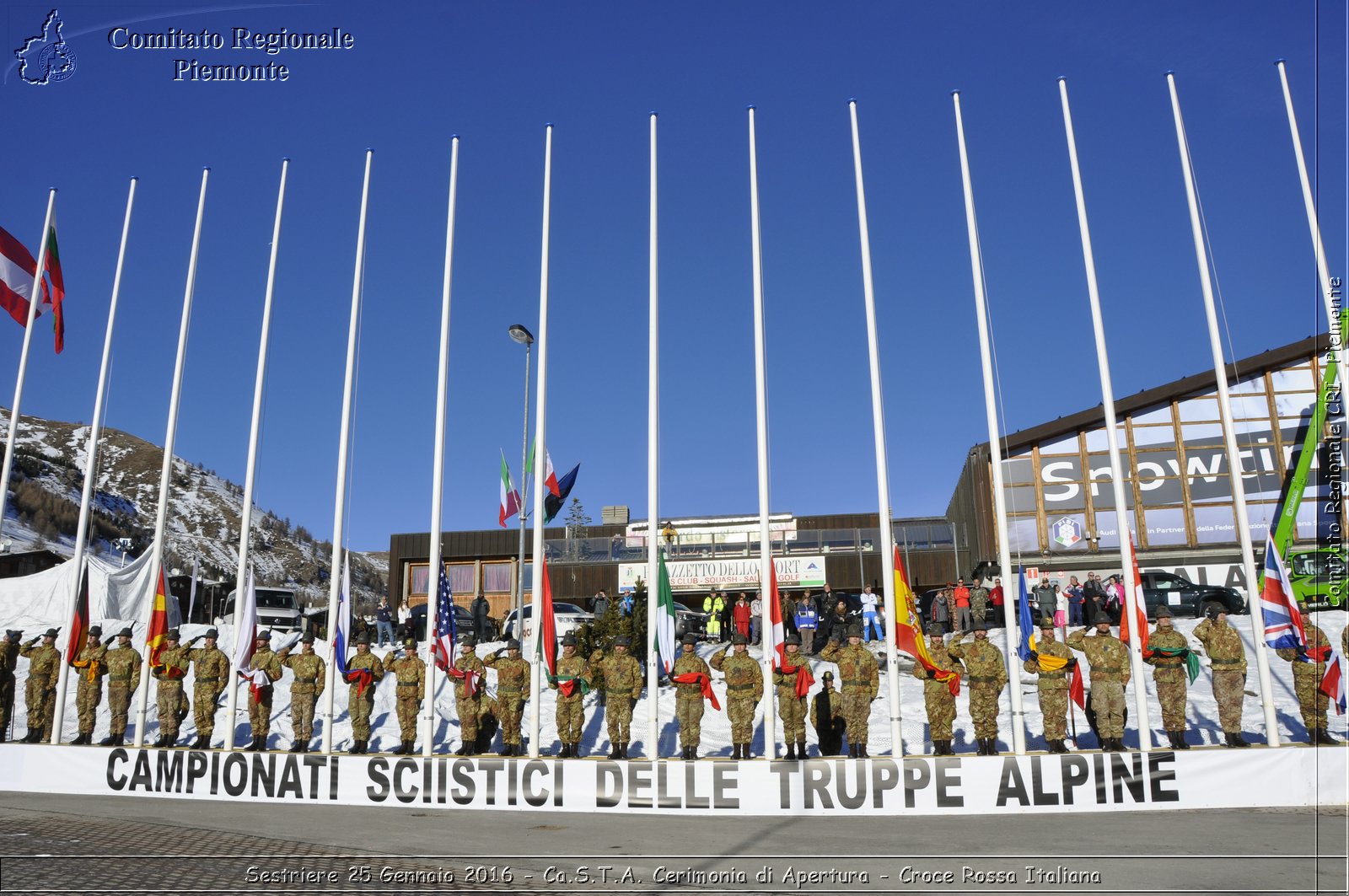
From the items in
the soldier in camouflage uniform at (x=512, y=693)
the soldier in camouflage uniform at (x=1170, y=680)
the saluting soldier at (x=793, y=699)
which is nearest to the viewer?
the soldier in camouflage uniform at (x=1170, y=680)

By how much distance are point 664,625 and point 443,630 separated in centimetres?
338

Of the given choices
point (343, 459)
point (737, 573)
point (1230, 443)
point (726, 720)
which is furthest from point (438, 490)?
point (737, 573)

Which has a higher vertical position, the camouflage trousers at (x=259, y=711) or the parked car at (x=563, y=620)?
the parked car at (x=563, y=620)

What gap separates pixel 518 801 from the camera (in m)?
12.6

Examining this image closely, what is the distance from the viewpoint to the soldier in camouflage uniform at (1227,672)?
12523mm

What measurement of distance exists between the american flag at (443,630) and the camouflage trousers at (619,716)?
246 cm

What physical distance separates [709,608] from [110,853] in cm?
1702

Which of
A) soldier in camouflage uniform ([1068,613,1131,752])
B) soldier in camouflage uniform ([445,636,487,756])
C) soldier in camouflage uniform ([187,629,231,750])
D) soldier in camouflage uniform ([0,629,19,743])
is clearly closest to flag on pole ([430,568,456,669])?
soldier in camouflage uniform ([445,636,487,756])

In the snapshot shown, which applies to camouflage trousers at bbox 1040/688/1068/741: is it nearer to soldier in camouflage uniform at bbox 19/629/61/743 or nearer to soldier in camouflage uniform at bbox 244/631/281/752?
soldier in camouflage uniform at bbox 244/631/281/752

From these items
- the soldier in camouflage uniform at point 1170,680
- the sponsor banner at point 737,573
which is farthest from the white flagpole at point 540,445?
the sponsor banner at point 737,573

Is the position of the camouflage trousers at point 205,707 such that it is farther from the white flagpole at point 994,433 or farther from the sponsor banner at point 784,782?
the white flagpole at point 994,433

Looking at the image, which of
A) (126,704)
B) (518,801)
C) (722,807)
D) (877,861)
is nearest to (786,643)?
(722,807)

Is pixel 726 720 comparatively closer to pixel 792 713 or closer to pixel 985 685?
pixel 792 713

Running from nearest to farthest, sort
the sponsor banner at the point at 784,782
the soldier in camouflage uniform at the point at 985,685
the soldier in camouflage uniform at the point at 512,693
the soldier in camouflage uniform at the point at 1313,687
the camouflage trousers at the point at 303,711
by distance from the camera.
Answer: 1. the sponsor banner at the point at 784,782
2. the soldier in camouflage uniform at the point at 1313,687
3. the soldier in camouflage uniform at the point at 985,685
4. the soldier in camouflage uniform at the point at 512,693
5. the camouflage trousers at the point at 303,711
